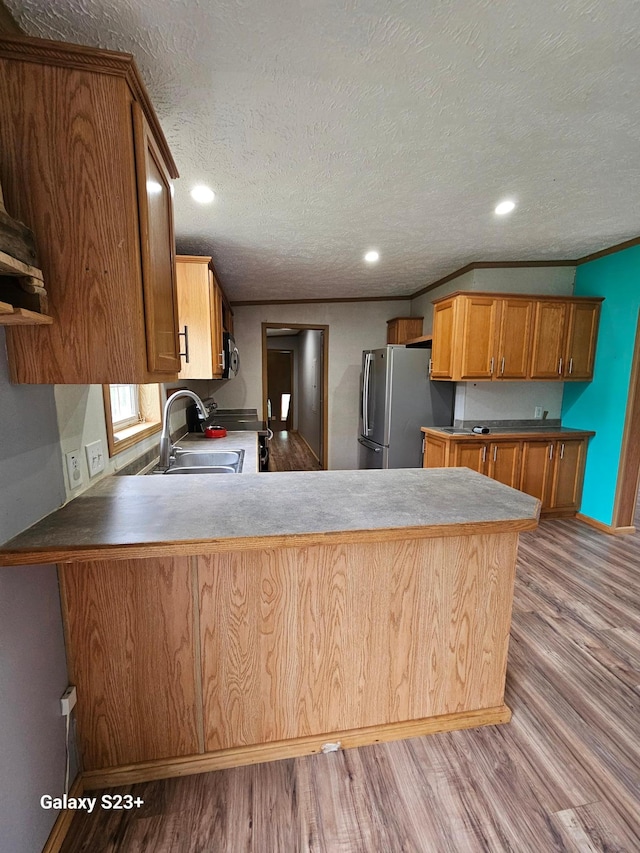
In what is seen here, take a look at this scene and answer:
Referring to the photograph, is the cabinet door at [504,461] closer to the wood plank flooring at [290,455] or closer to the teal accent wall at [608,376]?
the teal accent wall at [608,376]

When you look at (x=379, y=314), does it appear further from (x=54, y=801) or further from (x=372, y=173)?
(x=54, y=801)

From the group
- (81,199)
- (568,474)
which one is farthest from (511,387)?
(81,199)

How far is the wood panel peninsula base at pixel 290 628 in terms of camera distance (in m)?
1.16

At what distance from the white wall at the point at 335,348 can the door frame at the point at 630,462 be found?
2.63m

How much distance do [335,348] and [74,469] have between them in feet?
12.9

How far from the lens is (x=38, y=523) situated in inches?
42.1

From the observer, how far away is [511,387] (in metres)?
3.63

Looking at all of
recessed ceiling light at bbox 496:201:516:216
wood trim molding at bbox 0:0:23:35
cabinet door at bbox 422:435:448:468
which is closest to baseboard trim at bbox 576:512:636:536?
cabinet door at bbox 422:435:448:468

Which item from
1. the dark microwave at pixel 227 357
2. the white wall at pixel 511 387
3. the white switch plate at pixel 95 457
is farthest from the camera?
the white wall at pixel 511 387

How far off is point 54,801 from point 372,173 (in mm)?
2766

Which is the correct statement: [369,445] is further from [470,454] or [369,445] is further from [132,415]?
[132,415]

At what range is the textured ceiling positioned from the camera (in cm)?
105

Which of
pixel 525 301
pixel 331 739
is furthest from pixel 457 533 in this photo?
pixel 525 301

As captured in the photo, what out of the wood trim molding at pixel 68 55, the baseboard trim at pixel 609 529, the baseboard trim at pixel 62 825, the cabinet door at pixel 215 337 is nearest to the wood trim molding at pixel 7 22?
the wood trim molding at pixel 68 55
